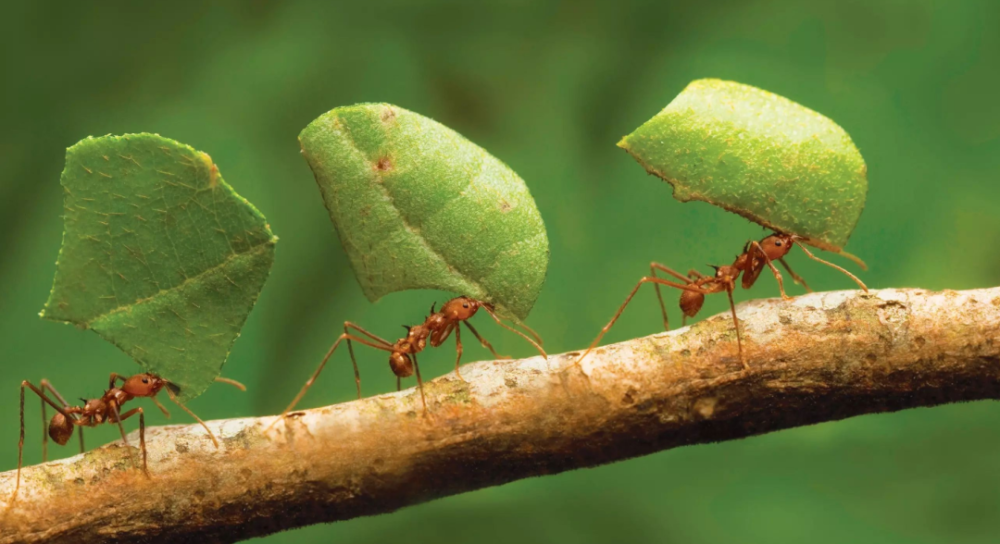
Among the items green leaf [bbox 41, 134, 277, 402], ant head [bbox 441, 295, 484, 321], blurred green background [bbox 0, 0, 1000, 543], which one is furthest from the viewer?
blurred green background [bbox 0, 0, 1000, 543]

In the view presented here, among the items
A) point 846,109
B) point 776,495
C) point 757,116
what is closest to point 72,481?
point 757,116

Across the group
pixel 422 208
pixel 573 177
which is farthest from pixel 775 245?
pixel 573 177

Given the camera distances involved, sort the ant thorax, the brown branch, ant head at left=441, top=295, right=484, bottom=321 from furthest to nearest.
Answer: the ant thorax < ant head at left=441, top=295, right=484, bottom=321 < the brown branch

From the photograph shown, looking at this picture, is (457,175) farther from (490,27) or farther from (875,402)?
(490,27)

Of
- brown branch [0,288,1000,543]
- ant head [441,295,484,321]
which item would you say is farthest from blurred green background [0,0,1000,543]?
brown branch [0,288,1000,543]

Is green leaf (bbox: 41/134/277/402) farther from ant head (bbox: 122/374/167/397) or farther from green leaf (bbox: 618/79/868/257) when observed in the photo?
green leaf (bbox: 618/79/868/257)

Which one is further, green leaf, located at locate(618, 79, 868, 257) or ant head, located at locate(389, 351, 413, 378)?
ant head, located at locate(389, 351, 413, 378)
